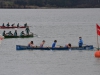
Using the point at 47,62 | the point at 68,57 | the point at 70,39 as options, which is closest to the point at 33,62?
the point at 47,62

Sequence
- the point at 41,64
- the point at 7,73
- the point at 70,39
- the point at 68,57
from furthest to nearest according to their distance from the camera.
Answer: the point at 70,39 < the point at 68,57 < the point at 41,64 < the point at 7,73

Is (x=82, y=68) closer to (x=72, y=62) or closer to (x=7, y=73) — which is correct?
(x=72, y=62)

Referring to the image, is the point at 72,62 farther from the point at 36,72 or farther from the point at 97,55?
the point at 36,72

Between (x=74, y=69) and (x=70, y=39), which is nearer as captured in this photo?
(x=74, y=69)

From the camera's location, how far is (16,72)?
53.9 m

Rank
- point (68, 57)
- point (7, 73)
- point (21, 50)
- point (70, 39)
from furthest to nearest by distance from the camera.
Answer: point (70, 39)
point (21, 50)
point (68, 57)
point (7, 73)

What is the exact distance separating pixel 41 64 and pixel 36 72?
18.3ft

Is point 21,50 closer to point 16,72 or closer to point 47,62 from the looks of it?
point 47,62

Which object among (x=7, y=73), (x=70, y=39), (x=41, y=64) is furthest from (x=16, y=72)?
(x=70, y=39)

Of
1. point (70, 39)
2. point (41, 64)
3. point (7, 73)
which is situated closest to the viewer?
point (7, 73)

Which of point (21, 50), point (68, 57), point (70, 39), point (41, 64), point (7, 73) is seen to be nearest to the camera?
point (7, 73)

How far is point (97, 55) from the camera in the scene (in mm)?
63188

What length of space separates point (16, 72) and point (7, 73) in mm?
1059

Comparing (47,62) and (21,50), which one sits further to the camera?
(21,50)
